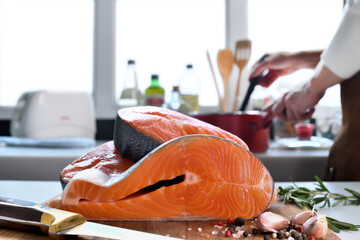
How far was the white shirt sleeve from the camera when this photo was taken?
0.81 meters

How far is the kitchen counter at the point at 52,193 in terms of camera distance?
522 mm

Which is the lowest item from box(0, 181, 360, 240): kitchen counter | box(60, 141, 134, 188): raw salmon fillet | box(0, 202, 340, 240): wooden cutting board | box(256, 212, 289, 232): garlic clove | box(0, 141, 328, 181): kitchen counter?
box(0, 141, 328, 181): kitchen counter

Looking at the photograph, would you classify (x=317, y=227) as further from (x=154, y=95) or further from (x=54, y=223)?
(x=154, y=95)

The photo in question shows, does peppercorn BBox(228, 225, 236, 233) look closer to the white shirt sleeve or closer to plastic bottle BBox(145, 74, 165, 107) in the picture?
the white shirt sleeve

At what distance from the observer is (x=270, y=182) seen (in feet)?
1.64

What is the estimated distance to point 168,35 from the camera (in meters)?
2.29

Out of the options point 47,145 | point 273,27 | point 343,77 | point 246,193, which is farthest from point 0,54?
point 246,193

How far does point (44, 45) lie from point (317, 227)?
2.23m

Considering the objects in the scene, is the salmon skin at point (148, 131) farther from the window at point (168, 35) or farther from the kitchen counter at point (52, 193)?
the window at point (168, 35)

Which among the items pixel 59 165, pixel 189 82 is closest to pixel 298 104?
pixel 59 165

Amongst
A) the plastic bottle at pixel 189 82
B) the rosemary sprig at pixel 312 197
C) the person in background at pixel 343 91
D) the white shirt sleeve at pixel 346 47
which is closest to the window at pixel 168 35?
the plastic bottle at pixel 189 82

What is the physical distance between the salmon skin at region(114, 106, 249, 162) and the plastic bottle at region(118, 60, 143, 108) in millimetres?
1379

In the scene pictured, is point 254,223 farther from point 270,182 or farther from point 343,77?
point 343,77

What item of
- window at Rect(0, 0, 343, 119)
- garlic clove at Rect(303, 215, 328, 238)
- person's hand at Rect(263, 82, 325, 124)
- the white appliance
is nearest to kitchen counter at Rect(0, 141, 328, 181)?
person's hand at Rect(263, 82, 325, 124)
